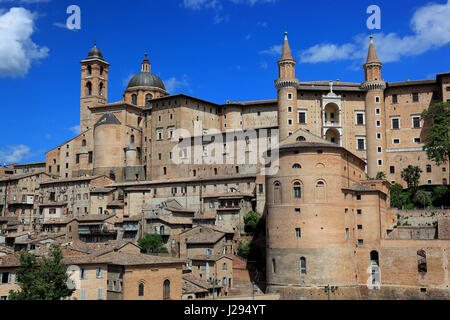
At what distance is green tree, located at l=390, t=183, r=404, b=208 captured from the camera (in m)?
56.6

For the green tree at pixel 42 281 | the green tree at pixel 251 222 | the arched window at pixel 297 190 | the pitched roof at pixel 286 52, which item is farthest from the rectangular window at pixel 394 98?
the green tree at pixel 42 281

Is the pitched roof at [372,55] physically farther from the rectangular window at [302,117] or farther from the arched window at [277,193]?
the arched window at [277,193]

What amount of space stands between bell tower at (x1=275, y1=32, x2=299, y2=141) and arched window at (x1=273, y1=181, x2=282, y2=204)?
856 inches

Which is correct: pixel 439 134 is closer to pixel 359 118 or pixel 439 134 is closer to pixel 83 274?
pixel 359 118

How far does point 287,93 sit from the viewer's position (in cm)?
6681

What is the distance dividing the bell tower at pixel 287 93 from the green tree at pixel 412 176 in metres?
14.5

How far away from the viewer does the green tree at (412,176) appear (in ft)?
197

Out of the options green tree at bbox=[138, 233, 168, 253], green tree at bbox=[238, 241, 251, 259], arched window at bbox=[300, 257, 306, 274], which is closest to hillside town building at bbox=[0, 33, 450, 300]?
arched window at bbox=[300, 257, 306, 274]

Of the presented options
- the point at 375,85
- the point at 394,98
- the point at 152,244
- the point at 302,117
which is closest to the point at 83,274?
the point at 152,244

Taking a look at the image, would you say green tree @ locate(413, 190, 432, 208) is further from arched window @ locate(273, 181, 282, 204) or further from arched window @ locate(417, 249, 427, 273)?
arched window @ locate(273, 181, 282, 204)

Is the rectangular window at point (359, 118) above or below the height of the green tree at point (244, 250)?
above

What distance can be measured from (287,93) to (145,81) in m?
33.6
